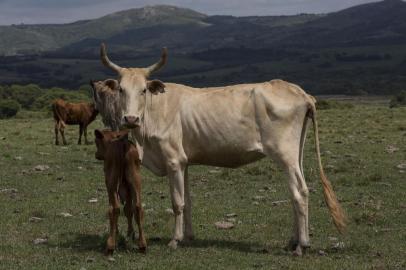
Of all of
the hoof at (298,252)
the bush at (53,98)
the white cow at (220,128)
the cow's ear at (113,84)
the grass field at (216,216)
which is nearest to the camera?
the grass field at (216,216)

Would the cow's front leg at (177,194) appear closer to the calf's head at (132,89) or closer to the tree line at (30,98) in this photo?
the calf's head at (132,89)

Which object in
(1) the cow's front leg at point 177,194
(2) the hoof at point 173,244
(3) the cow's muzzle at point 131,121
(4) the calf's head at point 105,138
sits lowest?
(2) the hoof at point 173,244

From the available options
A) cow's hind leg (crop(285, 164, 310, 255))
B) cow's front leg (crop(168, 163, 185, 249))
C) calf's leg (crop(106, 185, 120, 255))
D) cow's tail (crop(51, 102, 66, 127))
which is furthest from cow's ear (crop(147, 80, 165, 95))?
cow's tail (crop(51, 102, 66, 127))

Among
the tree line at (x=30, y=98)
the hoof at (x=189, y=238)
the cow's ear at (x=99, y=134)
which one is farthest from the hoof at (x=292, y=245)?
the tree line at (x=30, y=98)

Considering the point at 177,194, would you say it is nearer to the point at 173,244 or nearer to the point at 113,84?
the point at 173,244

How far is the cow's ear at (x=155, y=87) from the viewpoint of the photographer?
10602 millimetres

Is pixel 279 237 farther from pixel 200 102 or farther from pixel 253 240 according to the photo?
pixel 200 102

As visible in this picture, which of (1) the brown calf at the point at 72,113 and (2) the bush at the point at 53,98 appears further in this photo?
(2) the bush at the point at 53,98

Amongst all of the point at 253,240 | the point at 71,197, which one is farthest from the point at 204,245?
the point at 71,197

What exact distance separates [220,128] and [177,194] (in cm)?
132

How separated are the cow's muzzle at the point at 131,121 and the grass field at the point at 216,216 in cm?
199

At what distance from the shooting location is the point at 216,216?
13.5 m

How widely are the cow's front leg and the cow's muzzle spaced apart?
114 cm

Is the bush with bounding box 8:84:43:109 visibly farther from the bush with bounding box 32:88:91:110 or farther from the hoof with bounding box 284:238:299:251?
the hoof with bounding box 284:238:299:251
